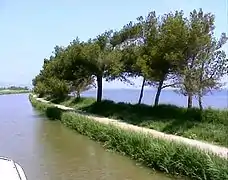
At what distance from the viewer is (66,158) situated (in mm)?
17359

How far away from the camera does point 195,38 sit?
22875mm

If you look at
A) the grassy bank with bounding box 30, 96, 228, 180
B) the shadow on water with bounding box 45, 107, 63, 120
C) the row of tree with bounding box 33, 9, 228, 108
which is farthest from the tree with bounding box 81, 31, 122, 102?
the grassy bank with bounding box 30, 96, 228, 180

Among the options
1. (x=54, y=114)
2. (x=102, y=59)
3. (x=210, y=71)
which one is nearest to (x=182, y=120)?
(x=210, y=71)

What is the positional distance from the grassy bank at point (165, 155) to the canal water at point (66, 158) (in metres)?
0.39

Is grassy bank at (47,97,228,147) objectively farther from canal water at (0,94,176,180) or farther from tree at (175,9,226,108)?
canal water at (0,94,176,180)

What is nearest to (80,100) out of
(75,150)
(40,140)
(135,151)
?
(40,140)

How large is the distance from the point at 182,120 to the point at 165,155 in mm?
8722

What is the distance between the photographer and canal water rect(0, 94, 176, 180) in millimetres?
13797

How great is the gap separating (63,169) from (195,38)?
11.8 m

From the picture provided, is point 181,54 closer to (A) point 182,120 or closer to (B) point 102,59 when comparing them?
(A) point 182,120

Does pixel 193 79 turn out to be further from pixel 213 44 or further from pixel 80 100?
pixel 80 100

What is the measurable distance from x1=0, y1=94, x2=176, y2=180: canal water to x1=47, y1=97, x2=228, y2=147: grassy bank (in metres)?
3.94

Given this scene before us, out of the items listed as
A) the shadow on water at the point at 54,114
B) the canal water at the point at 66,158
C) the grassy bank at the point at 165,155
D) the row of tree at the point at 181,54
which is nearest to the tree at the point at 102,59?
the row of tree at the point at 181,54

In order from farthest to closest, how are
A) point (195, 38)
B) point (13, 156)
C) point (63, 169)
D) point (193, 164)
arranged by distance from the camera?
point (195, 38), point (13, 156), point (63, 169), point (193, 164)
